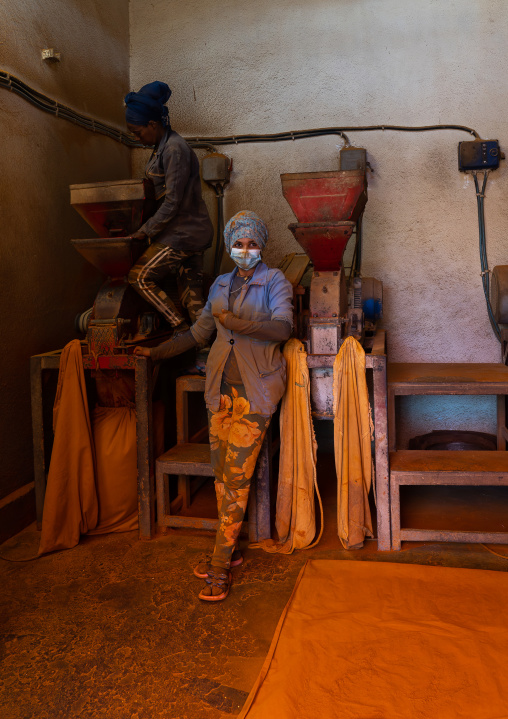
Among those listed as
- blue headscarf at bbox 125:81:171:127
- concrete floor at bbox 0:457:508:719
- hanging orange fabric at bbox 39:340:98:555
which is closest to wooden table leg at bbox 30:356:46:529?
hanging orange fabric at bbox 39:340:98:555

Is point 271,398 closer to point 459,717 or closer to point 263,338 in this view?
point 263,338

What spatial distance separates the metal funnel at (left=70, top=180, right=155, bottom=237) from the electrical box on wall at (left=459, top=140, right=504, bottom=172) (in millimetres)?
2350

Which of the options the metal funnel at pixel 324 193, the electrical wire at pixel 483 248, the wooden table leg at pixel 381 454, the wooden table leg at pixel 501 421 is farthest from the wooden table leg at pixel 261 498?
the electrical wire at pixel 483 248

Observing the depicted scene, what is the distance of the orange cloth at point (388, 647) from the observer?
203 centimetres

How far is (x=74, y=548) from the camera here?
336 centimetres

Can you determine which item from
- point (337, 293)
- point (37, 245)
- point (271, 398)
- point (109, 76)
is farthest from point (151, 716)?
point (109, 76)

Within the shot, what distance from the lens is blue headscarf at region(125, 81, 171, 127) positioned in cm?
350

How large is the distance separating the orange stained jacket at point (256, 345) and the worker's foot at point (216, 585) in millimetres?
795

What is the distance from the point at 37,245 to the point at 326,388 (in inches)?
81.9

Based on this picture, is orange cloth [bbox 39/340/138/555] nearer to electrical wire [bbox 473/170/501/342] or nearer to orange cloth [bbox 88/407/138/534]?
orange cloth [bbox 88/407/138/534]

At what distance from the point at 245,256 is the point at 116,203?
41.4 inches

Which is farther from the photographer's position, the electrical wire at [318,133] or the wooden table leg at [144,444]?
the electrical wire at [318,133]

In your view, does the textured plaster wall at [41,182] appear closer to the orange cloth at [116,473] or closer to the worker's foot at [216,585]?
the orange cloth at [116,473]

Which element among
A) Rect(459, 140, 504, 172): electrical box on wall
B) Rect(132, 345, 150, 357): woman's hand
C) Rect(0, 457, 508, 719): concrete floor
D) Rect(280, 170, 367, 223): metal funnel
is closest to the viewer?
Rect(0, 457, 508, 719): concrete floor
